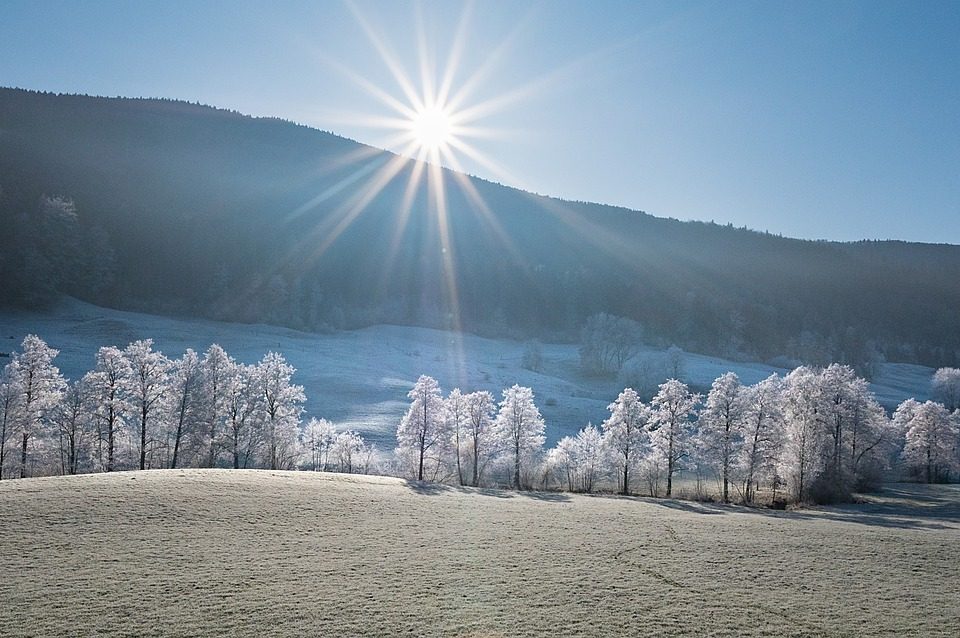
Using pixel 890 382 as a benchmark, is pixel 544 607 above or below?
below

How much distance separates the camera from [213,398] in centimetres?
5912

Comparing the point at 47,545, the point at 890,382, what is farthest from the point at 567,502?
the point at 890,382

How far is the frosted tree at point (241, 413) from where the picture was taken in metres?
58.8

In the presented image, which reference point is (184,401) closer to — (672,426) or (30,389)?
(30,389)

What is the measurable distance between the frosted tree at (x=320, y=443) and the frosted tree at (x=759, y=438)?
46187 mm

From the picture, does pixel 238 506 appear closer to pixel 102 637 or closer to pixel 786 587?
pixel 102 637

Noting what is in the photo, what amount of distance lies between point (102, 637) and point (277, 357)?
5086 centimetres

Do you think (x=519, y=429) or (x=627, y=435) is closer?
(x=627, y=435)

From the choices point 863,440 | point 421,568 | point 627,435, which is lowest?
point 421,568

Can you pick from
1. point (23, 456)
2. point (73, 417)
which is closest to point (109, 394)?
point (73, 417)

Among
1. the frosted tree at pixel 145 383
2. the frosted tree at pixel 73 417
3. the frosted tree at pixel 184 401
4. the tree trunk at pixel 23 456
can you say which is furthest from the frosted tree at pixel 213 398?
the tree trunk at pixel 23 456

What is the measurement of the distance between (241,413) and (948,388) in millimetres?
135063

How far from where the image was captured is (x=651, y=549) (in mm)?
26234

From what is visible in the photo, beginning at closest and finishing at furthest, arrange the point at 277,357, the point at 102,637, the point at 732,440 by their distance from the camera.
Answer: the point at 102,637 < the point at 732,440 < the point at 277,357
